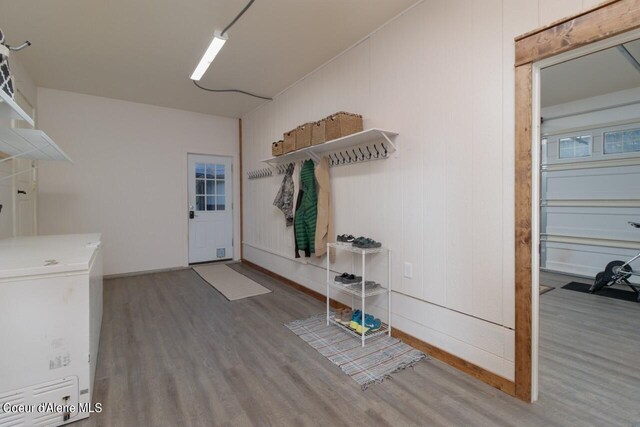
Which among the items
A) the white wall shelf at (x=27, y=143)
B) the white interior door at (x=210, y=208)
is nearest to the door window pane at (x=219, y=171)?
the white interior door at (x=210, y=208)

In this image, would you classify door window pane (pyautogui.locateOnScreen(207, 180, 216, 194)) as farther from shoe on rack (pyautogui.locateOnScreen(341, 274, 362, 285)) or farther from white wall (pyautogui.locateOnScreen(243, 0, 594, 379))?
shoe on rack (pyautogui.locateOnScreen(341, 274, 362, 285))

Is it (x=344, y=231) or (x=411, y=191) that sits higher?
(x=411, y=191)

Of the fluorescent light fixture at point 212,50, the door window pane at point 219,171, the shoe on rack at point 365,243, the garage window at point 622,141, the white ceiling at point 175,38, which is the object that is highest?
the white ceiling at point 175,38

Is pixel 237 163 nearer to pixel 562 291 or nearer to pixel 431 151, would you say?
pixel 431 151

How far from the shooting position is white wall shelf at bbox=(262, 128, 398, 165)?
8.70 ft

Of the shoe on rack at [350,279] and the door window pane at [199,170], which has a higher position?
the door window pane at [199,170]

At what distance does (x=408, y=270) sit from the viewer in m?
2.60

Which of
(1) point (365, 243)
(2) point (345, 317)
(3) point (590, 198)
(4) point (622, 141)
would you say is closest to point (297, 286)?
(2) point (345, 317)

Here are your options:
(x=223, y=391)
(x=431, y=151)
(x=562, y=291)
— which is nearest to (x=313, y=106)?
(x=431, y=151)

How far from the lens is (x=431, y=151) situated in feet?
7.88

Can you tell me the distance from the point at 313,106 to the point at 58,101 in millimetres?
3913

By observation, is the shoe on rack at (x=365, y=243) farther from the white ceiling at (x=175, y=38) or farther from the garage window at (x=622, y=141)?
the garage window at (x=622, y=141)

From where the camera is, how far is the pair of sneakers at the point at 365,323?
262 cm

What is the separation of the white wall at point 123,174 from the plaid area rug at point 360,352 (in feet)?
11.7
